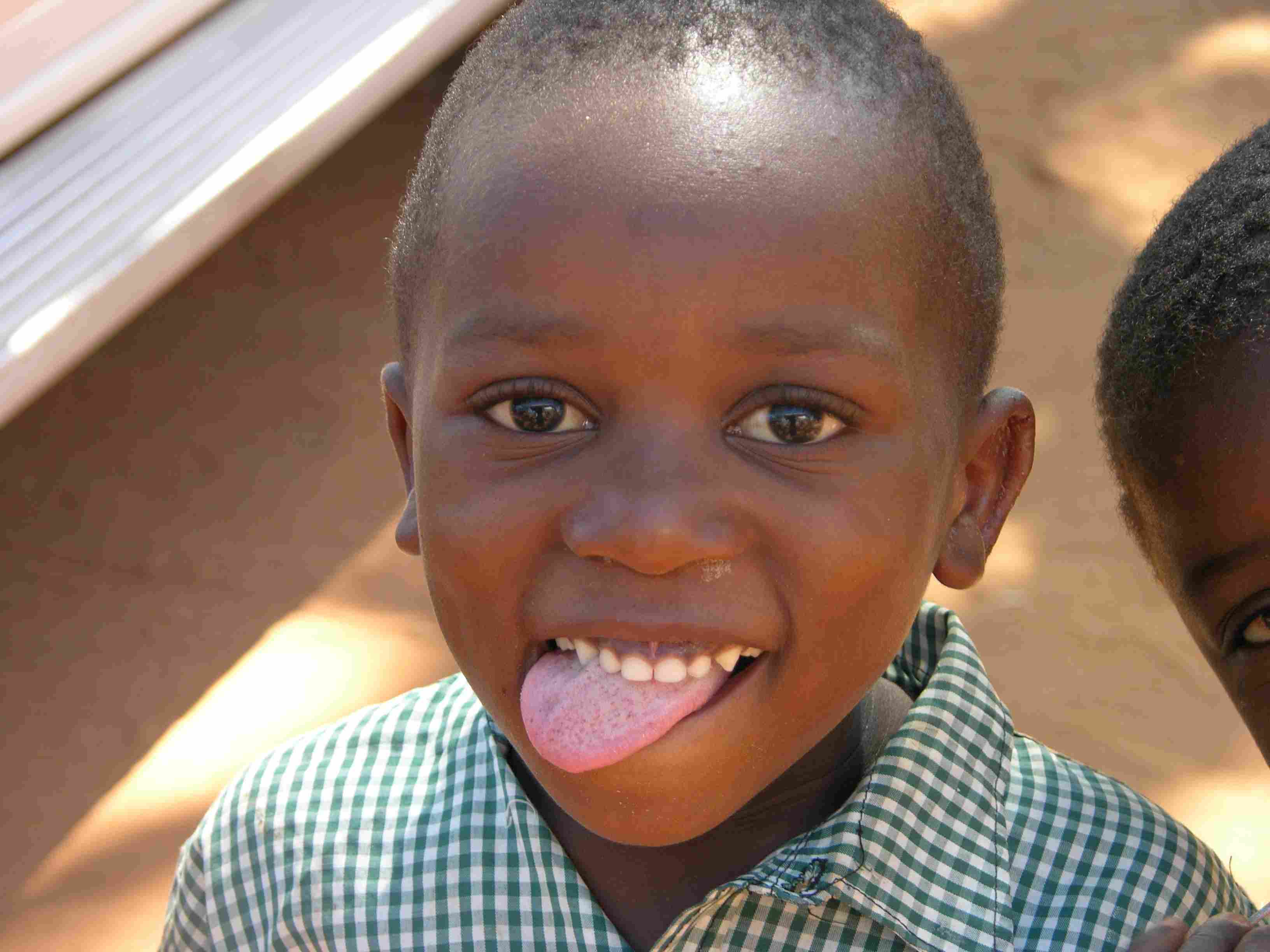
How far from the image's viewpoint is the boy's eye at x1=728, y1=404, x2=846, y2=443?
122 cm

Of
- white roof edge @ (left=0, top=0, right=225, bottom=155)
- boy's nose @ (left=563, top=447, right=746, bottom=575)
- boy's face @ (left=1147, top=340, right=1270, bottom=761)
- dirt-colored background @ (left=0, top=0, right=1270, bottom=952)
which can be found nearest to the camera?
boy's nose @ (left=563, top=447, right=746, bottom=575)

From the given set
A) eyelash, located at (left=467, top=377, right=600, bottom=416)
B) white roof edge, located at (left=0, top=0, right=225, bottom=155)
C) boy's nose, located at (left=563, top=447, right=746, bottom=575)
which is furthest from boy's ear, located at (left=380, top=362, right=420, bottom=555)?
white roof edge, located at (left=0, top=0, right=225, bottom=155)

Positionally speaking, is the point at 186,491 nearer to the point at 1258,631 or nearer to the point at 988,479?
the point at 988,479

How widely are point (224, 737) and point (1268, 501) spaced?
5.67 feet

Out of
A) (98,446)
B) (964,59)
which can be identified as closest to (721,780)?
(98,446)

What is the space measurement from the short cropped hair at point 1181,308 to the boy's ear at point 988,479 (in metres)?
0.12

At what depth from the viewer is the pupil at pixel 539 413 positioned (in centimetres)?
124

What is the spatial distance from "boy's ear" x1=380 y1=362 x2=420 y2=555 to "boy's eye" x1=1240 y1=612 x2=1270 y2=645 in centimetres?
A: 77

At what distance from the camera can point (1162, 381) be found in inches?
56.4

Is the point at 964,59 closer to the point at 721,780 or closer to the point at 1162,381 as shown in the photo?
the point at 1162,381

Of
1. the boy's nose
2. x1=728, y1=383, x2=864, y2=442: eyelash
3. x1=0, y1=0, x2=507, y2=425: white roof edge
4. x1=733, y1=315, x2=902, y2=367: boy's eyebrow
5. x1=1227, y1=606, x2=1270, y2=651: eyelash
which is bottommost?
x1=1227, y1=606, x2=1270, y2=651: eyelash

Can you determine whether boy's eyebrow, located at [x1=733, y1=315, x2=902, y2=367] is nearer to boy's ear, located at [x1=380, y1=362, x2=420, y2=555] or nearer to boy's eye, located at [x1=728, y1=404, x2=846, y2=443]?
boy's eye, located at [x1=728, y1=404, x2=846, y2=443]

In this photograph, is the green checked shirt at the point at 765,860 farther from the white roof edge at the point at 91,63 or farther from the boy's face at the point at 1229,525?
the white roof edge at the point at 91,63

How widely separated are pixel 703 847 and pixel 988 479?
0.43 meters
